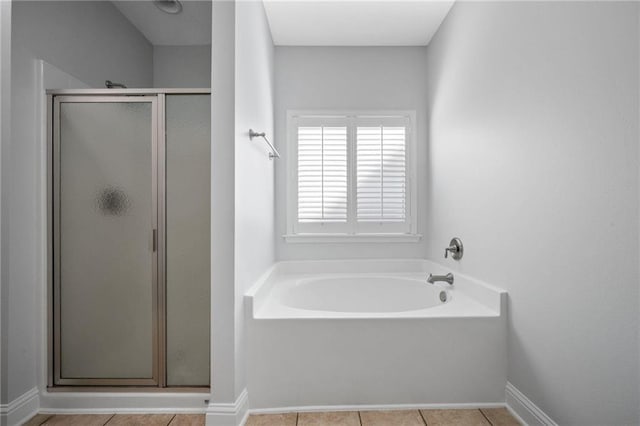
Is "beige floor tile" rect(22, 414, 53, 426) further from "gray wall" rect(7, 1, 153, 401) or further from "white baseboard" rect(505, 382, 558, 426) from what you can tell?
"white baseboard" rect(505, 382, 558, 426)

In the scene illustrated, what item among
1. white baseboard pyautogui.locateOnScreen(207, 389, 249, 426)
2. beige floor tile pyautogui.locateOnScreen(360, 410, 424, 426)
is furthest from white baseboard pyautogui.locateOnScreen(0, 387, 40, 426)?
beige floor tile pyautogui.locateOnScreen(360, 410, 424, 426)

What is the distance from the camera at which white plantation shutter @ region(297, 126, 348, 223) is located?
2.84 meters

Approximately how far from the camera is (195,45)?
2916 millimetres

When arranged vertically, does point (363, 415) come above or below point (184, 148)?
below

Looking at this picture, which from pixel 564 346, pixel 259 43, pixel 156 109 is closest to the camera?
pixel 564 346

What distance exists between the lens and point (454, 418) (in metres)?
1.62

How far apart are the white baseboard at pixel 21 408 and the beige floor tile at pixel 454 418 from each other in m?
1.95

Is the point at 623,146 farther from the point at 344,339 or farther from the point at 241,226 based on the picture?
the point at 241,226

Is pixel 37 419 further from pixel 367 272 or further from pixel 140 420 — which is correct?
pixel 367 272

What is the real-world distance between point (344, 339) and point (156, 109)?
1550mm

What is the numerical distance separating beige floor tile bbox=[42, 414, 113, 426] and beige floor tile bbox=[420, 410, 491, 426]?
62.7 inches

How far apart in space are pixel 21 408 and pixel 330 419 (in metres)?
1.49

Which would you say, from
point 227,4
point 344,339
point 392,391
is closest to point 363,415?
point 392,391

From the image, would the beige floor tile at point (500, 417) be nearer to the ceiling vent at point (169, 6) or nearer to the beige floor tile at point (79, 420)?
the beige floor tile at point (79, 420)
